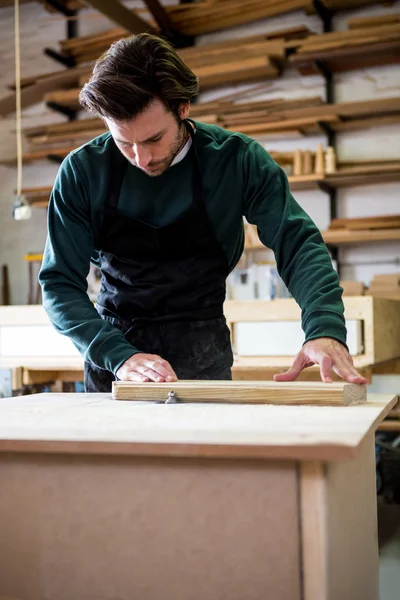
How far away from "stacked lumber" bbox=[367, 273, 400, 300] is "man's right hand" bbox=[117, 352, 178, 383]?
3210 mm

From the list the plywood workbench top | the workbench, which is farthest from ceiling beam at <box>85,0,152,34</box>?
the workbench

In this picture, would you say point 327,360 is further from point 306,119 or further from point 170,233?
point 306,119

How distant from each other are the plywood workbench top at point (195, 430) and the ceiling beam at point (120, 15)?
11.6 ft

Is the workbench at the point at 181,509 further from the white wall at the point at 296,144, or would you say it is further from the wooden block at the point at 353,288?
the white wall at the point at 296,144

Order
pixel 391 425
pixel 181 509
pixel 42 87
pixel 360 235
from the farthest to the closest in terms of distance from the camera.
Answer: pixel 42 87
pixel 360 235
pixel 391 425
pixel 181 509

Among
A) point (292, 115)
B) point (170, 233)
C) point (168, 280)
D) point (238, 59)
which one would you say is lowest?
point (168, 280)

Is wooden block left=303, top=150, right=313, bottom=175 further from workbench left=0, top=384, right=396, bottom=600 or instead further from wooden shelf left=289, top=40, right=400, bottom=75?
workbench left=0, top=384, right=396, bottom=600

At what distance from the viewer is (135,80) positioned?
1719mm

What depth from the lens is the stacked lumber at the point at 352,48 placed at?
477cm

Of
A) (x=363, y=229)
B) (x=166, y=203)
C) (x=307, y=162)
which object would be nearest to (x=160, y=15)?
(x=307, y=162)

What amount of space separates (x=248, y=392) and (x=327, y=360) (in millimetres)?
204

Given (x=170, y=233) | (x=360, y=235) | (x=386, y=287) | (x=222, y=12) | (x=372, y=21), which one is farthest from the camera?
(x=222, y=12)

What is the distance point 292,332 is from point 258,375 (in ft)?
1.18

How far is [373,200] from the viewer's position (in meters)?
5.17
